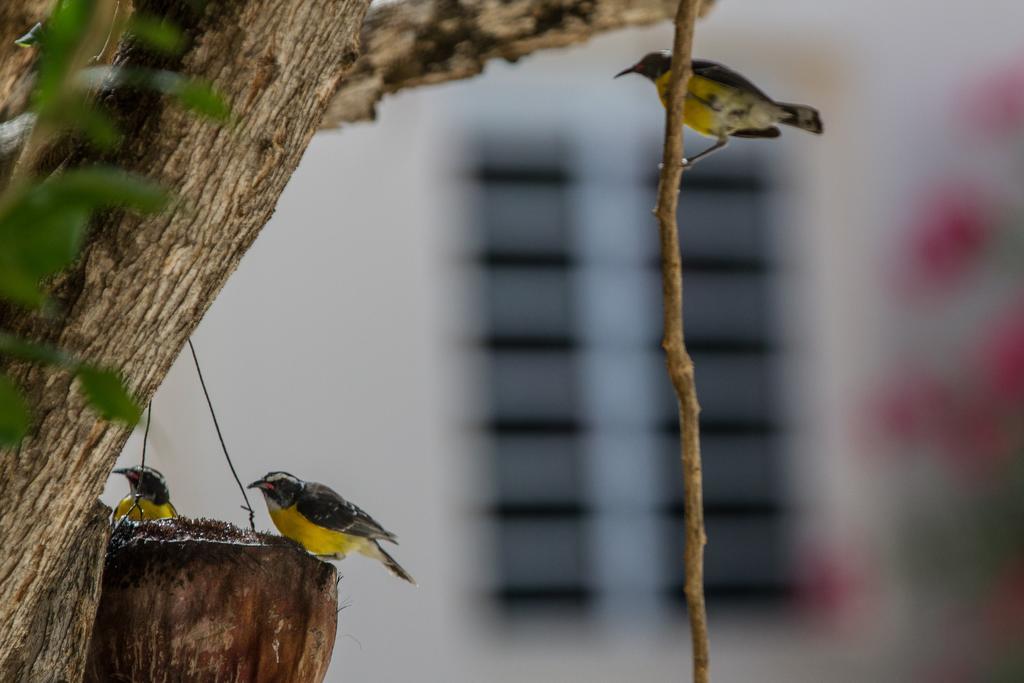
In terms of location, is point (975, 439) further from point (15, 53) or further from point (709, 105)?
point (15, 53)

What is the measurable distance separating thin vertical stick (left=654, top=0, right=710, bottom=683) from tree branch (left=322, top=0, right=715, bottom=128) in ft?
1.28

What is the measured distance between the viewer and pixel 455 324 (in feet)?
12.5

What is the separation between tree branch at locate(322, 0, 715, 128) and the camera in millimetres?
1178

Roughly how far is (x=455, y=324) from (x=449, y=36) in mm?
2620

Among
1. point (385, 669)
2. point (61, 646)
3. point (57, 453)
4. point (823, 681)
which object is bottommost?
point (823, 681)

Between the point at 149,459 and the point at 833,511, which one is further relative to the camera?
the point at 833,511

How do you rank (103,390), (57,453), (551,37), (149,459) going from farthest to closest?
(149,459)
(551,37)
(57,453)
(103,390)

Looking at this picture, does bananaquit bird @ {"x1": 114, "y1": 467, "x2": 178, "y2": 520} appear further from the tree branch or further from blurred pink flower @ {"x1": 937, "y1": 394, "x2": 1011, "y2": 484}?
blurred pink flower @ {"x1": 937, "y1": 394, "x2": 1011, "y2": 484}

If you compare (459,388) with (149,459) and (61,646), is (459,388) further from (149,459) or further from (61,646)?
(61,646)

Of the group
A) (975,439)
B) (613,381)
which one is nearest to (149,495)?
(613,381)

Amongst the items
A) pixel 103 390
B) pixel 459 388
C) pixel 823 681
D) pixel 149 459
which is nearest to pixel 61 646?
pixel 103 390

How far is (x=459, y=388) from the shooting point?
377cm

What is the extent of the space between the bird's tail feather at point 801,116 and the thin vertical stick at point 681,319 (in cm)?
35

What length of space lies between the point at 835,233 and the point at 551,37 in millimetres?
2986
